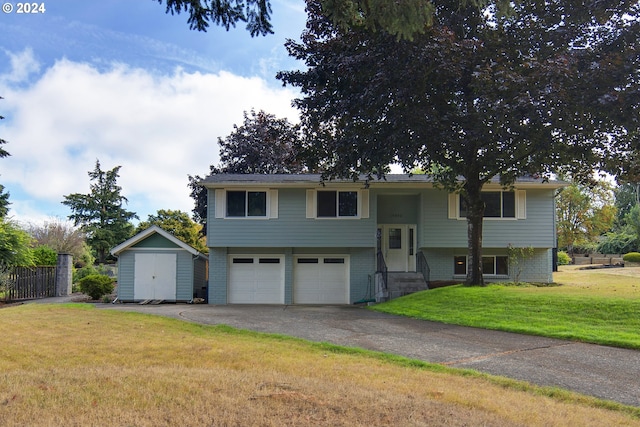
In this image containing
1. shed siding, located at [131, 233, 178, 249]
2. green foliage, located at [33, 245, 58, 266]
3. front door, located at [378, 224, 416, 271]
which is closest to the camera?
shed siding, located at [131, 233, 178, 249]

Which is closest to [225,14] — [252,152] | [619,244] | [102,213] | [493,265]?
[493,265]

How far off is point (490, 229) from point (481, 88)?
8.71 m

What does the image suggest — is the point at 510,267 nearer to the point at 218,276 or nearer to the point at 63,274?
the point at 218,276

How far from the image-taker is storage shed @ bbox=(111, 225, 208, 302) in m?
20.9

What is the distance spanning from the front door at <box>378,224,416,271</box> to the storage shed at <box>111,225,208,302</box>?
25.7 ft

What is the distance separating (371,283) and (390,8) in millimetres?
15481

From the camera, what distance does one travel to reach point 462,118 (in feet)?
46.1

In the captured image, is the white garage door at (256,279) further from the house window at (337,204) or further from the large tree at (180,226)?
the large tree at (180,226)

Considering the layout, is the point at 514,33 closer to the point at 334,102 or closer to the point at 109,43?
the point at 334,102

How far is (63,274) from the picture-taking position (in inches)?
930

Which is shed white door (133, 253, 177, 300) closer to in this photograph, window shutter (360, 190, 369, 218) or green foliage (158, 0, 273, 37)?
window shutter (360, 190, 369, 218)

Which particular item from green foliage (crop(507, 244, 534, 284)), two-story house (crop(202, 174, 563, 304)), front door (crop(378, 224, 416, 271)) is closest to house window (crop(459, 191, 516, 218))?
two-story house (crop(202, 174, 563, 304))

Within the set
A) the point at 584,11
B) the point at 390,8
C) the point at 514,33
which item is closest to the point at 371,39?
the point at 514,33

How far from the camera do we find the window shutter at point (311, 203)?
20.2 m
